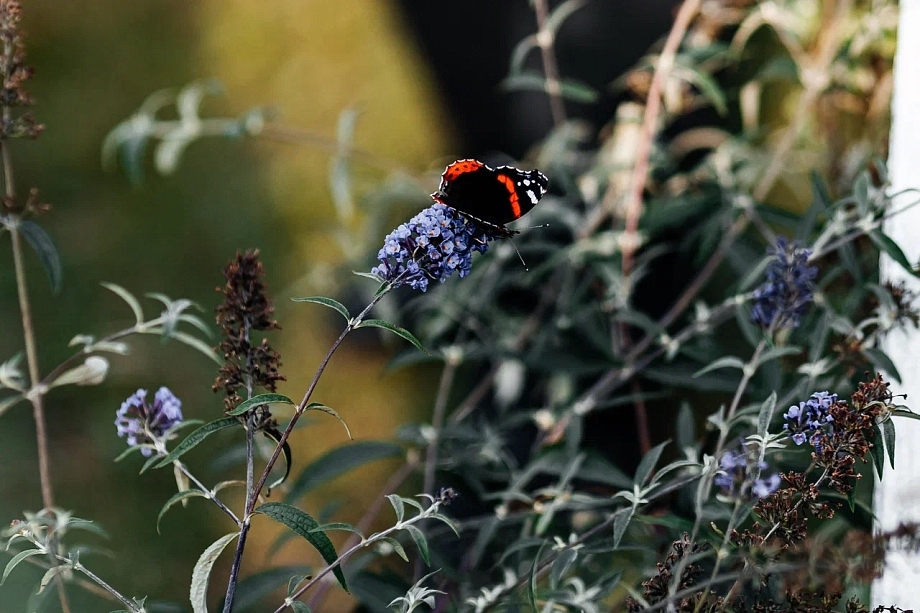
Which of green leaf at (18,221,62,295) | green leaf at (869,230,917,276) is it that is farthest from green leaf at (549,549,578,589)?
green leaf at (18,221,62,295)

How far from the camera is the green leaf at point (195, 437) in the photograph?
0.76 m

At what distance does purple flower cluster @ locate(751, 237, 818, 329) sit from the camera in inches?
39.9

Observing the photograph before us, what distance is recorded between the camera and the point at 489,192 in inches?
37.0

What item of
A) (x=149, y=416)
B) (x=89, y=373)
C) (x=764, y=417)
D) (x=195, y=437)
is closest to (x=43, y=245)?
(x=89, y=373)

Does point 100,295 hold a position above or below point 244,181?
below

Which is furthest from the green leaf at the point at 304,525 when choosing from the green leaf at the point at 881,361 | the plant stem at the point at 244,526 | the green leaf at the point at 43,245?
the green leaf at the point at 881,361

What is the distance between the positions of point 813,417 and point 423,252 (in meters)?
0.45

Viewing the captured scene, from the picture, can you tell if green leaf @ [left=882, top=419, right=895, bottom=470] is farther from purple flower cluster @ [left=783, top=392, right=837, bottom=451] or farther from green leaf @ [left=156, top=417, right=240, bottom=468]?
green leaf @ [left=156, top=417, right=240, bottom=468]

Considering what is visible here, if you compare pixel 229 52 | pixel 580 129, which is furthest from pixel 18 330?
pixel 580 129

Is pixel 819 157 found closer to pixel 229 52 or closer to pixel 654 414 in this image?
pixel 654 414

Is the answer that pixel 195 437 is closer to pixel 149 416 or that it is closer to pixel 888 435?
pixel 149 416

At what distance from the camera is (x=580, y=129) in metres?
1.97

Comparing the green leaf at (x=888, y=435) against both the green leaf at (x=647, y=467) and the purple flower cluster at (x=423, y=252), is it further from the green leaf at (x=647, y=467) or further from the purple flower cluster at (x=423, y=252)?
the purple flower cluster at (x=423, y=252)

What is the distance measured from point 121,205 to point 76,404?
0.50 metres
